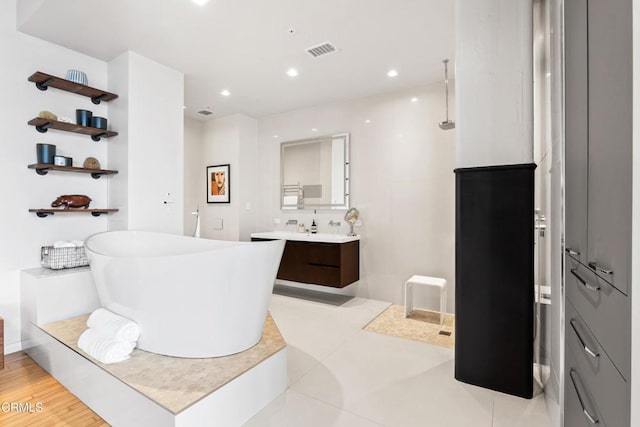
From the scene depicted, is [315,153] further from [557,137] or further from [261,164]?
[557,137]

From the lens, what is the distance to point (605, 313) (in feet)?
2.77

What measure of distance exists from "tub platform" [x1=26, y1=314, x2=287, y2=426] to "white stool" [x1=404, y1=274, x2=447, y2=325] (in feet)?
5.84

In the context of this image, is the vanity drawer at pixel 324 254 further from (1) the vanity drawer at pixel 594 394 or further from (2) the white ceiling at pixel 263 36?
(1) the vanity drawer at pixel 594 394

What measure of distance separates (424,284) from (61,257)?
3.31 m

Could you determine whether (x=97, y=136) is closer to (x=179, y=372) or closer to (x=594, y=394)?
(x=179, y=372)

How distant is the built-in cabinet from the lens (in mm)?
704

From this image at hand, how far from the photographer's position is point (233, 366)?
170 centimetres

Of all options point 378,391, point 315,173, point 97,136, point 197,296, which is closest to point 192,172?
point 97,136

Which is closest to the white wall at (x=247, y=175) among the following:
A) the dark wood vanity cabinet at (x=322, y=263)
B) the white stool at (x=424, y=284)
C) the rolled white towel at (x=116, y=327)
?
the dark wood vanity cabinet at (x=322, y=263)

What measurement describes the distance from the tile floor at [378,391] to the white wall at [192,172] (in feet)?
9.21

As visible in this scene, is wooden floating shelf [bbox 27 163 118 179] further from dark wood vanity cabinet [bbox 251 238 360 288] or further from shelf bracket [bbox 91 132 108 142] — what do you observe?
dark wood vanity cabinet [bbox 251 238 360 288]

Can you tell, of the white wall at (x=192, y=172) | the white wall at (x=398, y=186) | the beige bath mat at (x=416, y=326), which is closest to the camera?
the beige bath mat at (x=416, y=326)

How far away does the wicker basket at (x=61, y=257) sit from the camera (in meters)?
2.61

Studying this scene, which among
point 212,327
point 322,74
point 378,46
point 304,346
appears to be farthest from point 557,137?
point 322,74
